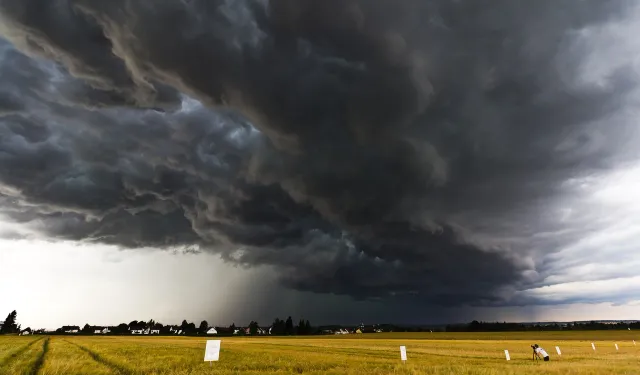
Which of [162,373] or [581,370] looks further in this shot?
[581,370]

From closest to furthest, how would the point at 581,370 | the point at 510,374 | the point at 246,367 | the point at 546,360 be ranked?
the point at 510,374
the point at 581,370
the point at 246,367
the point at 546,360

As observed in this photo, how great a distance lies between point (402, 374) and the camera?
23.5m

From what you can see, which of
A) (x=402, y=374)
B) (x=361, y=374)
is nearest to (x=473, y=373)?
(x=402, y=374)

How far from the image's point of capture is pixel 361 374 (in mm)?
23938

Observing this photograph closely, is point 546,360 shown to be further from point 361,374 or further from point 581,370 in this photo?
point 361,374

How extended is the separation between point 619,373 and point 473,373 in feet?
32.2

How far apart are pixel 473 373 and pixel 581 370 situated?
8.76 metres

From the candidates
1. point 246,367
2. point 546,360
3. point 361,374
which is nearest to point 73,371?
point 246,367

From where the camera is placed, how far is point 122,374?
24.0 meters

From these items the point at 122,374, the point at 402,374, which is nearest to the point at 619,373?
the point at 402,374

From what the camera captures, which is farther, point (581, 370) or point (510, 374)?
point (581, 370)

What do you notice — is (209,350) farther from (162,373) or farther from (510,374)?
(510,374)

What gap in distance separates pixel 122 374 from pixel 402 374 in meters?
17.8

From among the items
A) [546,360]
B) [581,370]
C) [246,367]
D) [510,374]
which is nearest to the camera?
[510,374]
